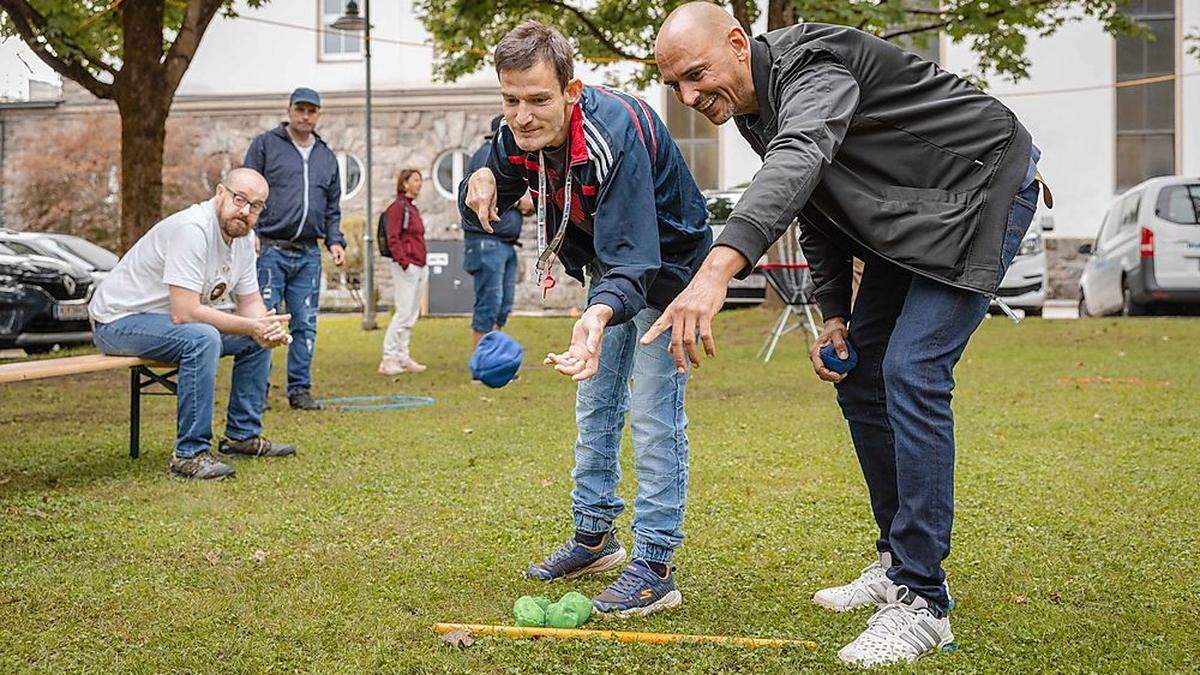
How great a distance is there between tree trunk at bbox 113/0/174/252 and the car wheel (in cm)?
1168

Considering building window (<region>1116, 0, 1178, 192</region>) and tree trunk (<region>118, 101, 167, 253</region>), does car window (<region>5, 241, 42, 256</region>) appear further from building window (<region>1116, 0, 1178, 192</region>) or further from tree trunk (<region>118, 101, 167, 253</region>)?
building window (<region>1116, 0, 1178, 192</region>)

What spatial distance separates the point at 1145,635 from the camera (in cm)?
377

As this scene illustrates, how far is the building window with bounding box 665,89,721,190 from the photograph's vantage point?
29891 millimetres

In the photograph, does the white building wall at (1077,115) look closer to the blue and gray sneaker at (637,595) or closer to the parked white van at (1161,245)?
the parked white van at (1161,245)

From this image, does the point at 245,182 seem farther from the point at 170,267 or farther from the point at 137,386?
the point at 137,386

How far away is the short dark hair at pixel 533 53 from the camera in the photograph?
3754 millimetres

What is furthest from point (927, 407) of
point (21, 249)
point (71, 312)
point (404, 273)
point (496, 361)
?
point (21, 249)

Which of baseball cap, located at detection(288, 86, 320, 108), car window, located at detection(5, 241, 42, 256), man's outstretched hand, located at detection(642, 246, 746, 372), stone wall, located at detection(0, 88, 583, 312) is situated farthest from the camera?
stone wall, located at detection(0, 88, 583, 312)

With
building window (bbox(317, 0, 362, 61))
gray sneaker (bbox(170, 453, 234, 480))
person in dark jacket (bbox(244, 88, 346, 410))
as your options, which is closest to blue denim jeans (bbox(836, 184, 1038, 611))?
gray sneaker (bbox(170, 453, 234, 480))

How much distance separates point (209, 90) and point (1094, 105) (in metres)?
18.9

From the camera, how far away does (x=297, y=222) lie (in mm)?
8945

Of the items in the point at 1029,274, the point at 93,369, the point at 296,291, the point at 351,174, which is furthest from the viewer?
the point at 351,174

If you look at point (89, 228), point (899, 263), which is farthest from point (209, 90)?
point (899, 263)

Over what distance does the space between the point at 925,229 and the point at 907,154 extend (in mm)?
201
